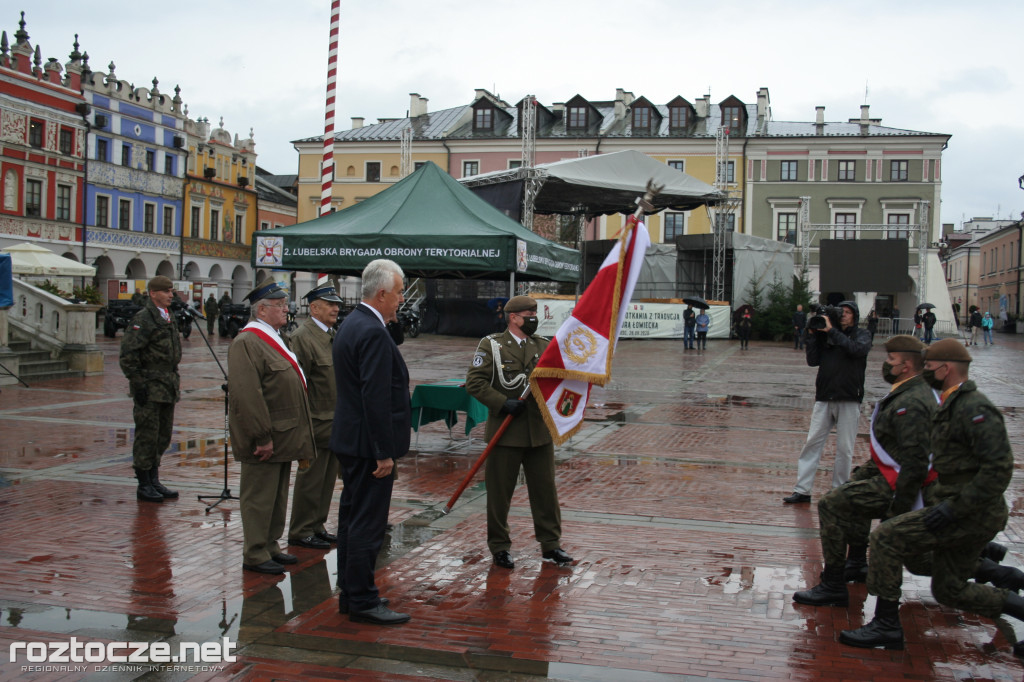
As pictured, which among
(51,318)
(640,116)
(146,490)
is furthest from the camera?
(640,116)

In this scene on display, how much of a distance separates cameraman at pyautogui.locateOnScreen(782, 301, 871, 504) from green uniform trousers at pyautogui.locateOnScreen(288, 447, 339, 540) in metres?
3.99

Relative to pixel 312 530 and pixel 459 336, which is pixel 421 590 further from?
pixel 459 336

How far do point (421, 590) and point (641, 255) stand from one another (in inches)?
98.7

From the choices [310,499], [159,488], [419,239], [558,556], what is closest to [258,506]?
[310,499]

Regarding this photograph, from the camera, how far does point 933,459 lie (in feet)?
15.1

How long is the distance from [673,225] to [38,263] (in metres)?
38.6

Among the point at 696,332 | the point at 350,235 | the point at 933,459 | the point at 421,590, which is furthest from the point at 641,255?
the point at 696,332

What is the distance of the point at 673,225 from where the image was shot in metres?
57.1

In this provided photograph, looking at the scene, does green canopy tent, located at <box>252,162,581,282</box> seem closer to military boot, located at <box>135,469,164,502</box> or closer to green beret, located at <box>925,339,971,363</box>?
military boot, located at <box>135,469,164,502</box>

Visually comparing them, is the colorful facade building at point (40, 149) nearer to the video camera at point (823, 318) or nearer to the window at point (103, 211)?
the window at point (103, 211)

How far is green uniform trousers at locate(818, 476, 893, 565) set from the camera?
5.06 metres

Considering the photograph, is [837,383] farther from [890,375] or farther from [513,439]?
[513,439]

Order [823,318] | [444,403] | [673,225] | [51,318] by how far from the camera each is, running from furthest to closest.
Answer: [673,225] < [51,318] < [444,403] < [823,318]

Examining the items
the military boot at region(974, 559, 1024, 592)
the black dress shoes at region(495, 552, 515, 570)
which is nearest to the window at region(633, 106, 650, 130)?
A: the black dress shoes at region(495, 552, 515, 570)
